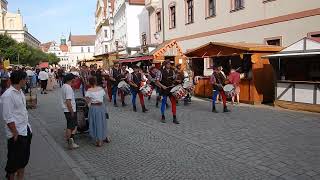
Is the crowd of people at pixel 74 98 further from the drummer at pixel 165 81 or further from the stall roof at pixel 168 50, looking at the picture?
the stall roof at pixel 168 50

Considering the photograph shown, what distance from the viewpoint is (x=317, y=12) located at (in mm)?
14820

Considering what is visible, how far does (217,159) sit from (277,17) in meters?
11.7

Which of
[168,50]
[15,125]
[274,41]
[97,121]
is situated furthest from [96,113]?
[168,50]

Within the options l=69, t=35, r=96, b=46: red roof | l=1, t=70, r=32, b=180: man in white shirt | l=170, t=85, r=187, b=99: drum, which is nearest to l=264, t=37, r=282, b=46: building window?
l=170, t=85, r=187, b=99: drum

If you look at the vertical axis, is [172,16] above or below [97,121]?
above

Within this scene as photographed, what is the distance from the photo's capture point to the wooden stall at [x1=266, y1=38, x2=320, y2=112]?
1248 centimetres

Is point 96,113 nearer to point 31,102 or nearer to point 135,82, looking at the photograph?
point 135,82

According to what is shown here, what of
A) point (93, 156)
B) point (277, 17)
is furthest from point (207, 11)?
point (93, 156)

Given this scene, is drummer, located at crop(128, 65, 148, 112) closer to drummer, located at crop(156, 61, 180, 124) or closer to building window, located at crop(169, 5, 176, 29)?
drummer, located at crop(156, 61, 180, 124)

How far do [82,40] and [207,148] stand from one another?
151 meters

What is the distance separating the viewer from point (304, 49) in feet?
42.1

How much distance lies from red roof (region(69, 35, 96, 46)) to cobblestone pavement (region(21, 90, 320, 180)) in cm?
14348

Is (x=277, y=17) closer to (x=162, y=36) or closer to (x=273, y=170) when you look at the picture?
(x=273, y=170)

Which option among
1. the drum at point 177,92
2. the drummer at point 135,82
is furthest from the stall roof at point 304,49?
the drummer at point 135,82
